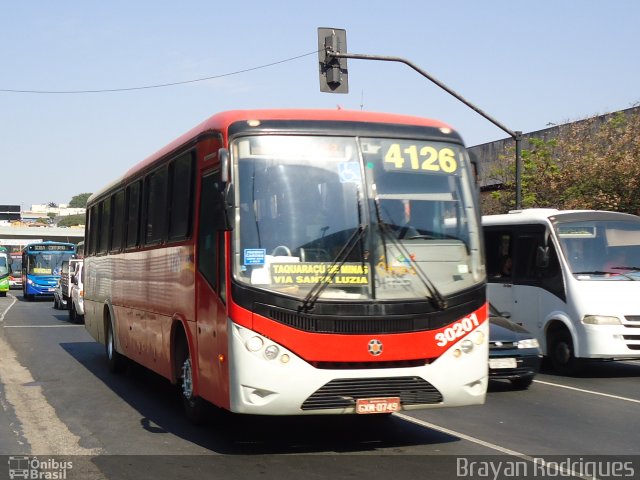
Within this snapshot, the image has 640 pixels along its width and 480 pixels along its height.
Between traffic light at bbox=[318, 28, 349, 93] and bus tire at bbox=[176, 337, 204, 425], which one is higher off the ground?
traffic light at bbox=[318, 28, 349, 93]

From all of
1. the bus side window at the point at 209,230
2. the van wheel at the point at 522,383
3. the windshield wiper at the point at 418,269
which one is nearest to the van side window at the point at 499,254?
the van wheel at the point at 522,383

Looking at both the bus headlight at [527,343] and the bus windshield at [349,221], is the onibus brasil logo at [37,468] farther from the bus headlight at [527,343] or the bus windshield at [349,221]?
the bus headlight at [527,343]

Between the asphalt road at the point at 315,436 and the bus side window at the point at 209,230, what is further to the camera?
the bus side window at the point at 209,230

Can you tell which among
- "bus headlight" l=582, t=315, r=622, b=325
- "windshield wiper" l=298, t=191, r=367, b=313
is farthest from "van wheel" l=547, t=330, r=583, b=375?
"windshield wiper" l=298, t=191, r=367, b=313

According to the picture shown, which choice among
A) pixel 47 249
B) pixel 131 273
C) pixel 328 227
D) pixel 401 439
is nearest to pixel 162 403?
pixel 131 273

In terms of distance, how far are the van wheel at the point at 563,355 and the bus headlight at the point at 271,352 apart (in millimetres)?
8373

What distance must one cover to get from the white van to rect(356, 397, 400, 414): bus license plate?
7.29 meters

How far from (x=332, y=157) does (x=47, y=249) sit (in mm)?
44339

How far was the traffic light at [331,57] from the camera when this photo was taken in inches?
689

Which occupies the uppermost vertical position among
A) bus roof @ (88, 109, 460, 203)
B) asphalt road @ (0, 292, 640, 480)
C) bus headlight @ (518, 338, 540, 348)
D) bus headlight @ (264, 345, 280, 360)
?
bus roof @ (88, 109, 460, 203)

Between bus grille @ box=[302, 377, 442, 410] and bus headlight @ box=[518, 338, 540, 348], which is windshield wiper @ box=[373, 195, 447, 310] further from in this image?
bus headlight @ box=[518, 338, 540, 348]

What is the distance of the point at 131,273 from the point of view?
12969mm

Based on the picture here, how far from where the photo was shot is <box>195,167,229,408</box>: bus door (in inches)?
320

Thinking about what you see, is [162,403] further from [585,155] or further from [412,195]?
[585,155]
